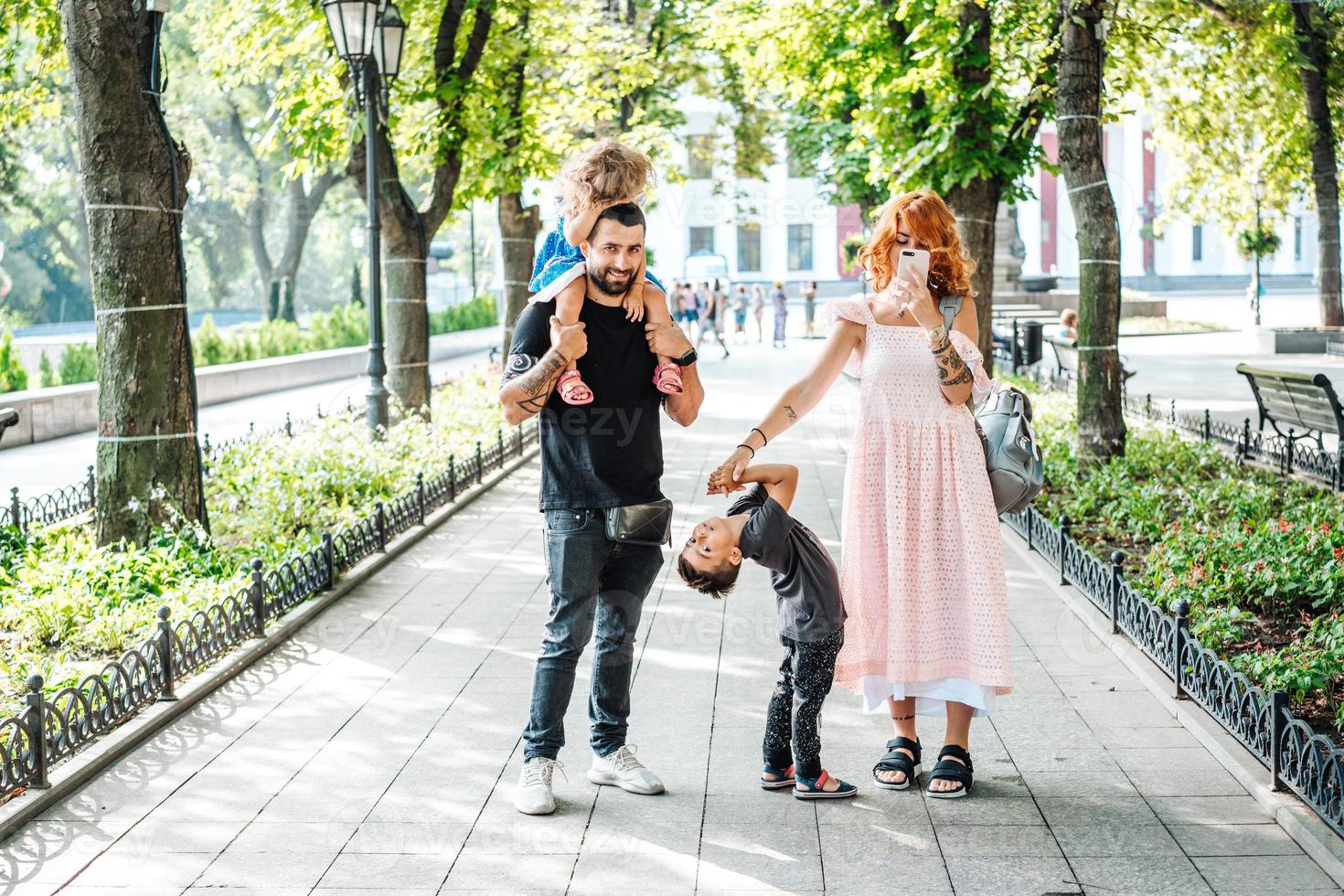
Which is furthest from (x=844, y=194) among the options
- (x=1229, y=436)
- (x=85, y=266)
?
(x=85, y=266)

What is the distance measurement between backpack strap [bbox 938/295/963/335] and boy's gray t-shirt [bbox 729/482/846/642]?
2.62ft

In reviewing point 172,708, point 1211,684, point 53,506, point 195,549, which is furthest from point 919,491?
point 53,506

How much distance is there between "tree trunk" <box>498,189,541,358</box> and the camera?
19203 mm

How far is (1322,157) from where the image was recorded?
22.9 meters

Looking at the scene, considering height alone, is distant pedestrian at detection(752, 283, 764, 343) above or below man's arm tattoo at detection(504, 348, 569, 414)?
above

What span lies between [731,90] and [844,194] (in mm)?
6676

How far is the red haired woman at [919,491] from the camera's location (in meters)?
4.58

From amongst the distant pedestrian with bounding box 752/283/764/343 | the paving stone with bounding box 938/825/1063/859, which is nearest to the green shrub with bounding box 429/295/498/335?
the distant pedestrian with bounding box 752/283/764/343

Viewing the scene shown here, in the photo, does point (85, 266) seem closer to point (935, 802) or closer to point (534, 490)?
point (534, 490)

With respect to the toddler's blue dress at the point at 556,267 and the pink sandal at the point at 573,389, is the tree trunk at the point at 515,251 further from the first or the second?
the pink sandal at the point at 573,389

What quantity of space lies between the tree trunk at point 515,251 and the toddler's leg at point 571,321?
578 inches

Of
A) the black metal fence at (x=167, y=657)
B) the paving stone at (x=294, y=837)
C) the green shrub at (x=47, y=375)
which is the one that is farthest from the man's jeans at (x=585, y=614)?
the green shrub at (x=47, y=375)

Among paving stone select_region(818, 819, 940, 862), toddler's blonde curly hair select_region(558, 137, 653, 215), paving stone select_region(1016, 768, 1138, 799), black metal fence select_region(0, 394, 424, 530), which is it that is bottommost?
paving stone select_region(1016, 768, 1138, 799)

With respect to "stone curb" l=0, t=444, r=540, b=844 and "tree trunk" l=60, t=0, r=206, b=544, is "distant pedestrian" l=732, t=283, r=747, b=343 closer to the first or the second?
"stone curb" l=0, t=444, r=540, b=844
